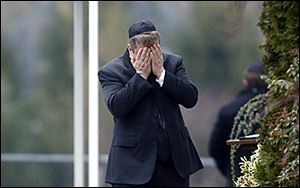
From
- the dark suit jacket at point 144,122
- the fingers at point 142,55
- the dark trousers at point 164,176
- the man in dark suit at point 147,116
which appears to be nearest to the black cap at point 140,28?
the man in dark suit at point 147,116

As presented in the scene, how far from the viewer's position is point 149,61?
5.26 meters

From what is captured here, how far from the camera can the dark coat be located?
24.3 ft

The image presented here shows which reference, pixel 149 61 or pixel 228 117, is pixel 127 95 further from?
pixel 228 117

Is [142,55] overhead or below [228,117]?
overhead

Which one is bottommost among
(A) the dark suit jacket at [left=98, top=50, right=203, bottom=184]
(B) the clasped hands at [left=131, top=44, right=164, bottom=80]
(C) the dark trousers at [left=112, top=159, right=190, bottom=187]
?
(C) the dark trousers at [left=112, top=159, right=190, bottom=187]

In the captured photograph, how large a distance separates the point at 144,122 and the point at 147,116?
0.13 feet

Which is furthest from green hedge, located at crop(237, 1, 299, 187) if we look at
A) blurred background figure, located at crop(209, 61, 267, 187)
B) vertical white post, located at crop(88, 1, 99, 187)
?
vertical white post, located at crop(88, 1, 99, 187)

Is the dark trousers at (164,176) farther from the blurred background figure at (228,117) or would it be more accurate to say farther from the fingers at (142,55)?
the blurred background figure at (228,117)

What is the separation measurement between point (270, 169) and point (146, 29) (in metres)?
2.30

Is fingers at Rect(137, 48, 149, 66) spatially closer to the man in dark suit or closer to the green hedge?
the man in dark suit

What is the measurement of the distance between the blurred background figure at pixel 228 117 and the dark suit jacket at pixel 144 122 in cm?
194

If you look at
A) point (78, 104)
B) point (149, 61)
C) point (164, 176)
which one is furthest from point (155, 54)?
point (78, 104)

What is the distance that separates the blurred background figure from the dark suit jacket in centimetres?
194

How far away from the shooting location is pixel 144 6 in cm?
887
